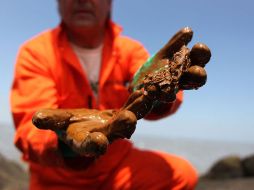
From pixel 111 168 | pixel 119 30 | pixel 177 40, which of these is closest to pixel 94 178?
pixel 111 168

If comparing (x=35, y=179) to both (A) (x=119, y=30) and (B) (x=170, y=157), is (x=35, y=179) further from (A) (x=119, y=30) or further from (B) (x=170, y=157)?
(A) (x=119, y=30)

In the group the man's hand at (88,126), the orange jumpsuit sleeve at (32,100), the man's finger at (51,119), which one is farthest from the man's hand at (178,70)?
the orange jumpsuit sleeve at (32,100)

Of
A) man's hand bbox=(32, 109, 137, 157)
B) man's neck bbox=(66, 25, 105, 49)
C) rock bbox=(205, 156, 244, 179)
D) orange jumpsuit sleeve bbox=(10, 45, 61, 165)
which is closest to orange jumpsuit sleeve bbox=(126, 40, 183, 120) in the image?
man's neck bbox=(66, 25, 105, 49)

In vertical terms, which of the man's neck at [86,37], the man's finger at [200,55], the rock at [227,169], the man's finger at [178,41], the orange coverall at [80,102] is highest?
the man's neck at [86,37]

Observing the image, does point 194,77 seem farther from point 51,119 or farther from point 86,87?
point 86,87

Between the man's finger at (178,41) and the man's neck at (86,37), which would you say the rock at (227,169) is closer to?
the man's neck at (86,37)

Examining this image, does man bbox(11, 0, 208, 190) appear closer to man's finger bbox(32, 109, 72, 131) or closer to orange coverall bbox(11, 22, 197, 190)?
orange coverall bbox(11, 22, 197, 190)

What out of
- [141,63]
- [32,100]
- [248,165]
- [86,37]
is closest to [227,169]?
[248,165]
